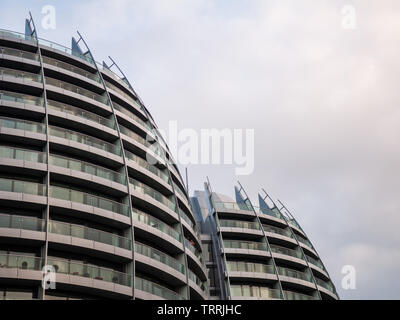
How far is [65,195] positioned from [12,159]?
4.54 meters

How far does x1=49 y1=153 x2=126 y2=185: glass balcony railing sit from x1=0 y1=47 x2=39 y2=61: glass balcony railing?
38.9 feet

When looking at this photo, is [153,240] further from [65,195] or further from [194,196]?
[194,196]

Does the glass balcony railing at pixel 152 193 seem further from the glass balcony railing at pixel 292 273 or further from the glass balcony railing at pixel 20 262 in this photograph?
the glass balcony railing at pixel 292 273

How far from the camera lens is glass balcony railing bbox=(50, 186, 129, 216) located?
127 feet

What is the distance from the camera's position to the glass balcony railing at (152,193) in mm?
45438

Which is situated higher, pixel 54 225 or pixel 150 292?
pixel 54 225

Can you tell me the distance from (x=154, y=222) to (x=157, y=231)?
975 mm

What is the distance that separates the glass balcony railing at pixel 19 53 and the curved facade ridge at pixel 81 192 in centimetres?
10

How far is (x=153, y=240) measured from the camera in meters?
44.6

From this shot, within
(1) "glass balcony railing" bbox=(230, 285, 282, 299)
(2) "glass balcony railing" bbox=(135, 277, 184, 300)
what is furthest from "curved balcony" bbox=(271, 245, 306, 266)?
(2) "glass balcony railing" bbox=(135, 277, 184, 300)

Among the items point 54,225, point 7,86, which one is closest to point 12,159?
point 54,225

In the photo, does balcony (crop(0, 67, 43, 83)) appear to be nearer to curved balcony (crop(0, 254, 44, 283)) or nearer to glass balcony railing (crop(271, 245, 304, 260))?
curved balcony (crop(0, 254, 44, 283))

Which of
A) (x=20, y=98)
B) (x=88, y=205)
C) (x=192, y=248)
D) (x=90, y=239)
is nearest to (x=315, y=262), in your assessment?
(x=192, y=248)
